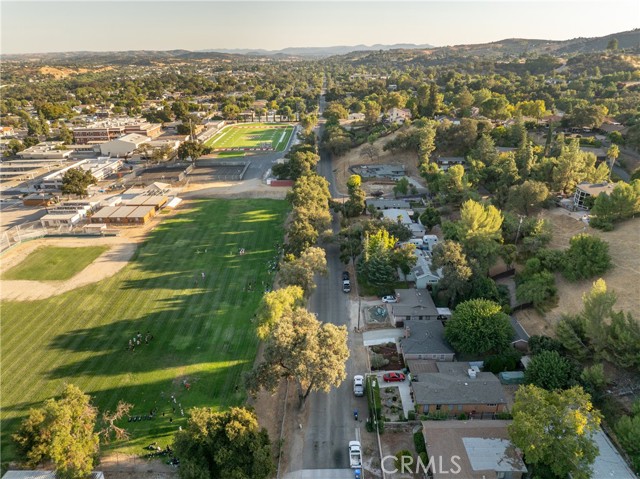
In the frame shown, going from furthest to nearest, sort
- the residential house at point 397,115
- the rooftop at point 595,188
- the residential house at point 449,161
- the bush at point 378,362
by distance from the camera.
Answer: the residential house at point 397,115
the residential house at point 449,161
the rooftop at point 595,188
the bush at point 378,362

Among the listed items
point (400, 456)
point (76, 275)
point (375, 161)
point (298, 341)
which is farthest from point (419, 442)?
point (375, 161)

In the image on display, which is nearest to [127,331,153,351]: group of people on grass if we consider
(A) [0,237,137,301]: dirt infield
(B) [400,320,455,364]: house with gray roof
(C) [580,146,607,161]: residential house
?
(A) [0,237,137,301]: dirt infield

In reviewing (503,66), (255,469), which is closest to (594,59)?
(503,66)

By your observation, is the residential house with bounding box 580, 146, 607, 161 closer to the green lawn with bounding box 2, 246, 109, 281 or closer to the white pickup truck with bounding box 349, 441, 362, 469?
the white pickup truck with bounding box 349, 441, 362, 469

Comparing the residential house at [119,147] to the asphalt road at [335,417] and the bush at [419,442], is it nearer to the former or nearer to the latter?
the asphalt road at [335,417]

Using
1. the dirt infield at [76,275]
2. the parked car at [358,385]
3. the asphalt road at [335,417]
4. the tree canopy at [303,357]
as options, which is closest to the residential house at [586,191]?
the asphalt road at [335,417]

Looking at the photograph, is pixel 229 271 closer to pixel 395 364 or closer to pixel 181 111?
pixel 395 364

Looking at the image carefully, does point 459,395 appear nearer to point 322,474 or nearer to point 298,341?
point 322,474
